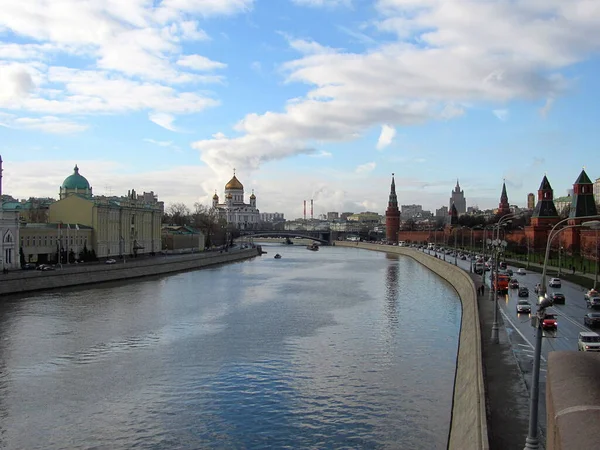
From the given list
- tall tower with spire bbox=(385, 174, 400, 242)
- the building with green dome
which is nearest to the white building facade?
tall tower with spire bbox=(385, 174, 400, 242)

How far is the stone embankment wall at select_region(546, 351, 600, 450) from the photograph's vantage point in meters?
5.21

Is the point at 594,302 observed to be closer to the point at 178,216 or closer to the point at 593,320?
the point at 593,320

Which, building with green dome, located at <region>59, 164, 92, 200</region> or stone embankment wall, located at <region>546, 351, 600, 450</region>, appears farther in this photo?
building with green dome, located at <region>59, 164, 92, 200</region>

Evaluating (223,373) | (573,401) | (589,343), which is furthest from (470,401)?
(223,373)

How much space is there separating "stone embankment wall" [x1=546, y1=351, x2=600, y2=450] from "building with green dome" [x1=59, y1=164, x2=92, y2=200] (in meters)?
53.1

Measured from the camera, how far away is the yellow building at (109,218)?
48.1 meters

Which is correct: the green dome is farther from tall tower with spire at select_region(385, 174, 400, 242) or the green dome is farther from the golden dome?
the golden dome

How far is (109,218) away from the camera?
50.4 m

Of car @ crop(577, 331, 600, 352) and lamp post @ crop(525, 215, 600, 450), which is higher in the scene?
lamp post @ crop(525, 215, 600, 450)

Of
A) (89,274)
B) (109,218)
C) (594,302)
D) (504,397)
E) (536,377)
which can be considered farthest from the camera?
(109,218)

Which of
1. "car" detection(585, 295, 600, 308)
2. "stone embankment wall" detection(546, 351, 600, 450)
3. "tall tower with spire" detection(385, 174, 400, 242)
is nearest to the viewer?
"stone embankment wall" detection(546, 351, 600, 450)

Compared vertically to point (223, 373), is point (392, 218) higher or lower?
higher

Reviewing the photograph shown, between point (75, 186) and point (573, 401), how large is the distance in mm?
54957

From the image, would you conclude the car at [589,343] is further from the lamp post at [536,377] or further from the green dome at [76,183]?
the green dome at [76,183]
